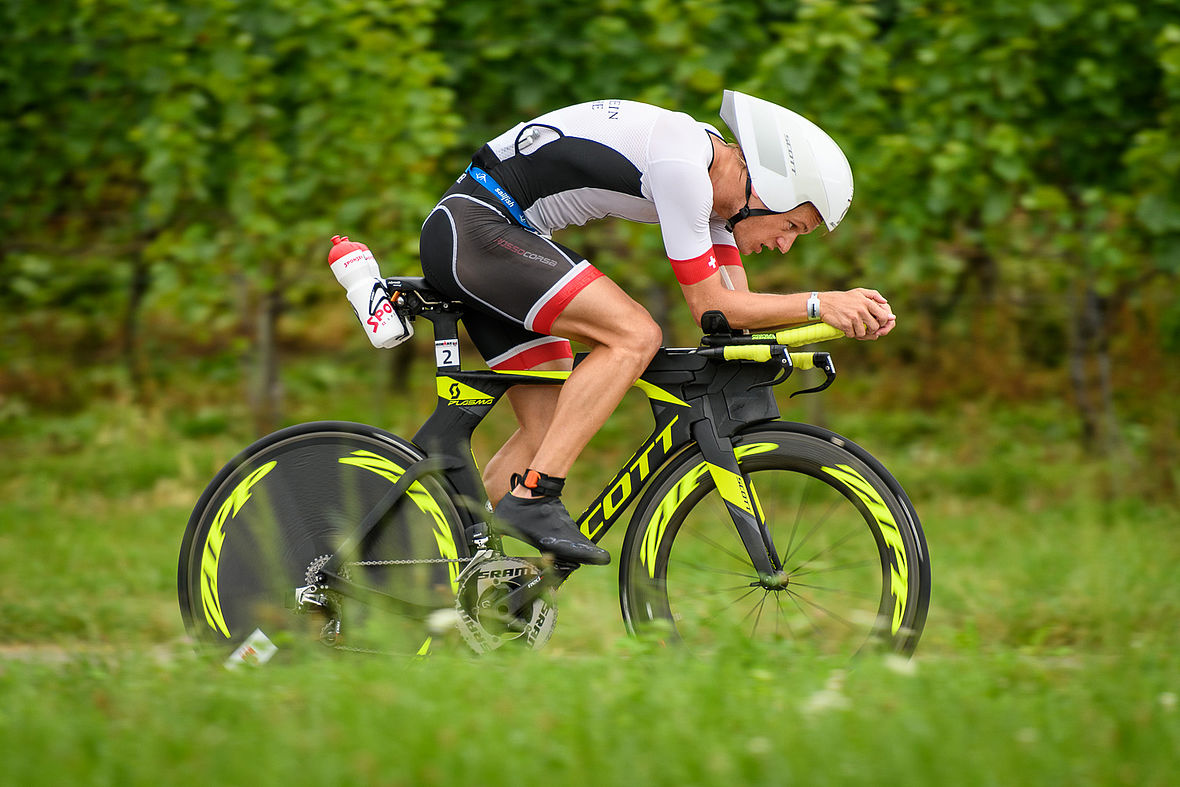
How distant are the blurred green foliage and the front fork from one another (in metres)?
3.09

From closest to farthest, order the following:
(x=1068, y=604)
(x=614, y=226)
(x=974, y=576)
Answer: (x=1068, y=604)
(x=974, y=576)
(x=614, y=226)

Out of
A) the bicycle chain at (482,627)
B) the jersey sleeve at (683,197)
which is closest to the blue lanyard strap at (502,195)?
the jersey sleeve at (683,197)

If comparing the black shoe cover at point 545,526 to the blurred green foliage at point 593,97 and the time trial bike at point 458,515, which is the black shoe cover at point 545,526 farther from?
the blurred green foliage at point 593,97

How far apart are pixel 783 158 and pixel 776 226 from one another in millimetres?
236

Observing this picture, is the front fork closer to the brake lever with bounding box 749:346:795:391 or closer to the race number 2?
the brake lever with bounding box 749:346:795:391

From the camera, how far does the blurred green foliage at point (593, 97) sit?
21.2 ft

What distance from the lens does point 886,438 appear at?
833cm

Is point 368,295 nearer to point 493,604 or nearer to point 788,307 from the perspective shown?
point 493,604

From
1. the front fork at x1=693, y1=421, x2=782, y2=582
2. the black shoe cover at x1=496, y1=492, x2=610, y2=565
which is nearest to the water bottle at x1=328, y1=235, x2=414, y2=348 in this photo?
the black shoe cover at x1=496, y1=492, x2=610, y2=565

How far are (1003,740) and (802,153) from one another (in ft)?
6.06

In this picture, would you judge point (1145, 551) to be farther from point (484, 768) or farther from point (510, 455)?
point (484, 768)

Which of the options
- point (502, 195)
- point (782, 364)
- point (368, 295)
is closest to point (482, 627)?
point (368, 295)

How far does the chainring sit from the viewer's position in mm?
3918

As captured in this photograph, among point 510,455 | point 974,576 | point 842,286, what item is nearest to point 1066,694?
point 510,455
